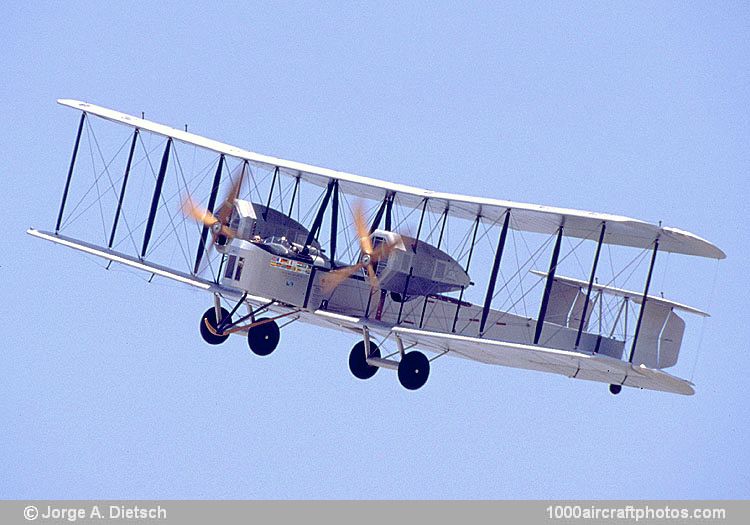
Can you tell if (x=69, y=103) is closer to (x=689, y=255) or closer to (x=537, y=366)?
(x=537, y=366)

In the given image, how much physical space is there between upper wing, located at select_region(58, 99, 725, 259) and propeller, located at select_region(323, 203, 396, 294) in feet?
3.35

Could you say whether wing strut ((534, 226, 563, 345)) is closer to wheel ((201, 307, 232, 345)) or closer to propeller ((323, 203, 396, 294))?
propeller ((323, 203, 396, 294))

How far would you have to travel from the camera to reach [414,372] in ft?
123

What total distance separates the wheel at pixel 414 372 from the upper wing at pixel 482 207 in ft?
13.8

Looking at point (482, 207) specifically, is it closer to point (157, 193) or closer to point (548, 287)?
point (548, 287)

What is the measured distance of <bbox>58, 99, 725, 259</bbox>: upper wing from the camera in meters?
35.0

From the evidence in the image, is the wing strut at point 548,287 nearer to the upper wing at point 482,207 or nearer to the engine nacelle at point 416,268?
the upper wing at point 482,207

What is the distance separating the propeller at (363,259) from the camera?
3681 centimetres

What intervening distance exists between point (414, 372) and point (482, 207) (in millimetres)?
4825

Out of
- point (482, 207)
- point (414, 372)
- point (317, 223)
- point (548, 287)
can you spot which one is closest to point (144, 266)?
point (317, 223)

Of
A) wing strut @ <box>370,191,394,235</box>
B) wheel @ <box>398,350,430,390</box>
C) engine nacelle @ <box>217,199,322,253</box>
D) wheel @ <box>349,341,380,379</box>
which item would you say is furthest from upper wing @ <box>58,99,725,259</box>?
wheel @ <box>349,341,380,379</box>

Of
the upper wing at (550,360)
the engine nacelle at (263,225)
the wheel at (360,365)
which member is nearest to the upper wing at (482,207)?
the engine nacelle at (263,225)

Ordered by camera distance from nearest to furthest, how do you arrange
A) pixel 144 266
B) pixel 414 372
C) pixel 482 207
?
pixel 414 372 < pixel 482 207 < pixel 144 266

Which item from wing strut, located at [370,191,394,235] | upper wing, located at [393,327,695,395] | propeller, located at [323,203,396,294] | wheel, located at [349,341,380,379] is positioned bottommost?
wheel, located at [349,341,380,379]
